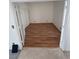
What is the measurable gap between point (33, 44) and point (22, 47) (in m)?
0.56

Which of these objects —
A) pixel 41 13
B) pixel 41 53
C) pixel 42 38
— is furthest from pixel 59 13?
pixel 41 13

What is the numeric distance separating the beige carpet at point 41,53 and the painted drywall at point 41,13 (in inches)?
150

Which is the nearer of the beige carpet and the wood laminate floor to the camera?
the beige carpet

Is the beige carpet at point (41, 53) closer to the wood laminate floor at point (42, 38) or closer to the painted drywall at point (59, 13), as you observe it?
the wood laminate floor at point (42, 38)

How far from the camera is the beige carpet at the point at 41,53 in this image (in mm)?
4527

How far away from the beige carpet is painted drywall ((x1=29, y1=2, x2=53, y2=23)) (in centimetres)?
381

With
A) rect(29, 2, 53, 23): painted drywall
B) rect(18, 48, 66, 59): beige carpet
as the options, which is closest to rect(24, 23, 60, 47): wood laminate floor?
rect(18, 48, 66, 59): beige carpet

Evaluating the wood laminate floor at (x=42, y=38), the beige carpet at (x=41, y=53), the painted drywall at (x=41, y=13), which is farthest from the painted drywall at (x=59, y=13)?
the painted drywall at (x=41, y=13)

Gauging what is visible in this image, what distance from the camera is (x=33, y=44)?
19.2 feet

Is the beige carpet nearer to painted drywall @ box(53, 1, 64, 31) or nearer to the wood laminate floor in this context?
the wood laminate floor

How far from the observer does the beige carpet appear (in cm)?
453

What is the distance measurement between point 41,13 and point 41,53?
4.54 metres
